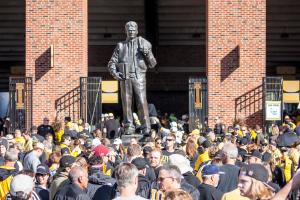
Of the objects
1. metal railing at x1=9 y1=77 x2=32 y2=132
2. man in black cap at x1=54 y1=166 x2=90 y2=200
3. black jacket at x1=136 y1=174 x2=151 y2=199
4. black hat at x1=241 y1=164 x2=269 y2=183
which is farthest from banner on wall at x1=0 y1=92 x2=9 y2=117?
black hat at x1=241 y1=164 x2=269 y2=183

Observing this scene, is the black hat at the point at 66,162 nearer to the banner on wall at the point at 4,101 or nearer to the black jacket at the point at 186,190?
the black jacket at the point at 186,190

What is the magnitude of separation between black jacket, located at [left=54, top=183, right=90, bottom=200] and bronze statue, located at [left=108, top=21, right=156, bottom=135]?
33.4 feet

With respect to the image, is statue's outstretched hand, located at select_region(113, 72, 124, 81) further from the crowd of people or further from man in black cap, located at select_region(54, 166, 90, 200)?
man in black cap, located at select_region(54, 166, 90, 200)

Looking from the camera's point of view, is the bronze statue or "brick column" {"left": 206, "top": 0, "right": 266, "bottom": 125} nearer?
the bronze statue

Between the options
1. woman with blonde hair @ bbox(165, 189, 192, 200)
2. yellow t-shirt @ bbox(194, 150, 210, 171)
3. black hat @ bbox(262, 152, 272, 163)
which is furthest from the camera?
black hat @ bbox(262, 152, 272, 163)

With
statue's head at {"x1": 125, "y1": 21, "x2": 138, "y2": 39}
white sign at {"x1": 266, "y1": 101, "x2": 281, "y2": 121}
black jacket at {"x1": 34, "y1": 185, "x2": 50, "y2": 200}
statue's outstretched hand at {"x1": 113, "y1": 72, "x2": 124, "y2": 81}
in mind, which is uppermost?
statue's head at {"x1": 125, "y1": 21, "x2": 138, "y2": 39}

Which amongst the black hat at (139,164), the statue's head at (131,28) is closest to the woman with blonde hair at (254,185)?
the black hat at (139,164)

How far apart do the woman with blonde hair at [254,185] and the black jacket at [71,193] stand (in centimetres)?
194

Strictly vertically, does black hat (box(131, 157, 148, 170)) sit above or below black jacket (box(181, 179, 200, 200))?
above

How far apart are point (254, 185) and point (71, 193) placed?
276cm

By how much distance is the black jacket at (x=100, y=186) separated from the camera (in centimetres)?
951

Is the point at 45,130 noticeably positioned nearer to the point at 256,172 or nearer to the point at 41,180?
the point at 41,180

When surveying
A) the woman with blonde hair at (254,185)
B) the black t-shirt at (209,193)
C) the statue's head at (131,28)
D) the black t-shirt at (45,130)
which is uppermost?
the statue's head at (131,28)

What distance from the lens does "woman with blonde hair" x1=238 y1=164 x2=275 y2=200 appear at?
7250 millimetres
